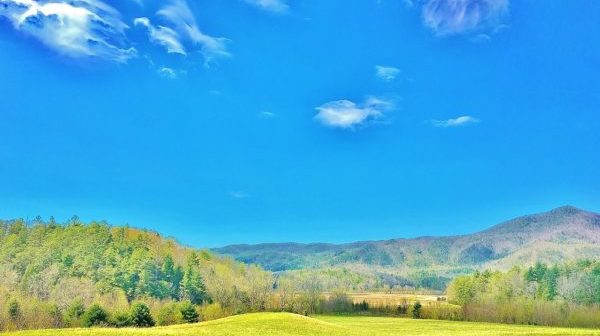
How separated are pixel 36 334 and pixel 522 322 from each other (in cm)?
14089

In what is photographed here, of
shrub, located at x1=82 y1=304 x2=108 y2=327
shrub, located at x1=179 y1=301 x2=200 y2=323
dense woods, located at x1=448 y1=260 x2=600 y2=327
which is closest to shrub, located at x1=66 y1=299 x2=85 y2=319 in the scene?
shrub, located at x1=82 y1=304 x2=108 y2=327

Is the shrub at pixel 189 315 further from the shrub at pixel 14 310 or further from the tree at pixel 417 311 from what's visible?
the tree at pixel 417 311

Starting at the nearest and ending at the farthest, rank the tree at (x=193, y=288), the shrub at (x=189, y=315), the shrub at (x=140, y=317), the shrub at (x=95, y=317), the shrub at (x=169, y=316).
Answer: the shrub at (x=95, y=317), the shrub at (x=140, y=317), the shrub at (x=169, y=316), the shrub at (x=189, y=315), the tree at (x=193, y=288)

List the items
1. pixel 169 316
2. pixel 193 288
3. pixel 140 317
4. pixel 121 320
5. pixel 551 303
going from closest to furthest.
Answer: pixel 121 320 < pixel 140 317 < pixel 169 316 < pixel 551 303 < pixel 193 288

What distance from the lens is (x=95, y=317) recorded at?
4766 inches

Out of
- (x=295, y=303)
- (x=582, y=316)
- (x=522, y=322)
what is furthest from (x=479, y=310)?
(x=295, y=303)

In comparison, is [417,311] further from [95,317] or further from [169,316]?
[95,317]

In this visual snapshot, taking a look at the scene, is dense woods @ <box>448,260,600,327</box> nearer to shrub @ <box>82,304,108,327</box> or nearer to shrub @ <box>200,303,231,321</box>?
shrub @ <box>200,303,231,321</box>

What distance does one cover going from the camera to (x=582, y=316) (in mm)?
151750

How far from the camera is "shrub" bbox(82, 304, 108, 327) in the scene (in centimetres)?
11819

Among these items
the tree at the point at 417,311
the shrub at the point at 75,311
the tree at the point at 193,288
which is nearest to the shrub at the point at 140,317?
the shrub at the point at 75,311

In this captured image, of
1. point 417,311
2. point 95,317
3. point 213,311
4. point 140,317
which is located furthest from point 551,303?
point 95,317

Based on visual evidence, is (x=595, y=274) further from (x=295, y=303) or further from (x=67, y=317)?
(x=67, y=317)

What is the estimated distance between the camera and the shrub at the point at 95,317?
388ft
